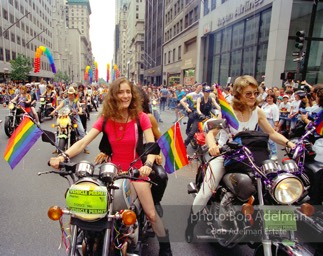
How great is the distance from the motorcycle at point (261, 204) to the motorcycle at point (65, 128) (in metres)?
5.12

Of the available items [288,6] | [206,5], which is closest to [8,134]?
[288,6]

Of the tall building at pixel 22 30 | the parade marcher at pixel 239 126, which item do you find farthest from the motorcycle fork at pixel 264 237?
the tall building at pixel 22 30

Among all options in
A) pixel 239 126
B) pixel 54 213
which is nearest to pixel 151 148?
pixel 54 213

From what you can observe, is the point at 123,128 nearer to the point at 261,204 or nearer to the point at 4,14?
the point at 261,204

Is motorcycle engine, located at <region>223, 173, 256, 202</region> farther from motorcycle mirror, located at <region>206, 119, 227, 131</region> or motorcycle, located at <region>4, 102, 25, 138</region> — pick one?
motorcycle, located at <region>4, 102, 25, 138</region>

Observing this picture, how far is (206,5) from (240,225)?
28.2 meters

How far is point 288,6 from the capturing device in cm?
1557

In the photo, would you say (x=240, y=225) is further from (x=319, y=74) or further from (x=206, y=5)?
(x=206, y=5)

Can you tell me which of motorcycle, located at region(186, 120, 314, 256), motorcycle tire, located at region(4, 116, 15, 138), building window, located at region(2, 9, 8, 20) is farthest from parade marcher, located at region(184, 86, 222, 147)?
building window, located at region(2, 9, 8, 20)

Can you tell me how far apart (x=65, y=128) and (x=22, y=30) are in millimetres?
59217

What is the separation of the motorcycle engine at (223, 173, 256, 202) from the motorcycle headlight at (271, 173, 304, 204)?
0.96ft

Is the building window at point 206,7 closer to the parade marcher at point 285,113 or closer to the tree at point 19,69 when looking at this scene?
the parade marcher at point 285,113

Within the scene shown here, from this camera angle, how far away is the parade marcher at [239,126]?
2.84m

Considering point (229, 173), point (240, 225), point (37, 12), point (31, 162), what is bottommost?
point (31, 162)
